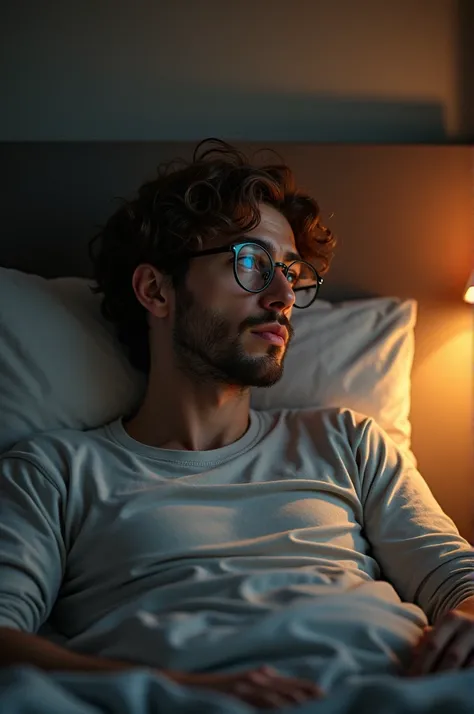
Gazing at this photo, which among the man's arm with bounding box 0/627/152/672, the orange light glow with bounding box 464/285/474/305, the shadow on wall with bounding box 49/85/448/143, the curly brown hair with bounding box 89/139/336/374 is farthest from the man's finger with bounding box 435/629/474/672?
the shadow on wall with bounding box 49/85/448/143

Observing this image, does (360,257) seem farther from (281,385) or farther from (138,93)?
(138,93)

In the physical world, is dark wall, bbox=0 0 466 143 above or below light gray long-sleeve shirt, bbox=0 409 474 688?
above

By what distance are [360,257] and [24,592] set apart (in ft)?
3.69

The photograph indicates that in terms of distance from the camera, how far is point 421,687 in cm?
77

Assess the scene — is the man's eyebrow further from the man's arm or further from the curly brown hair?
the man's arm

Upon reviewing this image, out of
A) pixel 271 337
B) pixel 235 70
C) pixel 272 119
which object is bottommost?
pixel 271 337

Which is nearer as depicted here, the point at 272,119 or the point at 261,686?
the point at 261,686

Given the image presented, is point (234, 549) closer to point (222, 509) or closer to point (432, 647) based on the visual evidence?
point (222, 509)

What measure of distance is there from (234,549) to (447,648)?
14.2 inches

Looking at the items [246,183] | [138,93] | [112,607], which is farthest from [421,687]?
[138,93]

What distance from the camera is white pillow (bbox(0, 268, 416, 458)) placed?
1506mm

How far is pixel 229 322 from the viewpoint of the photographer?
143 centimetres

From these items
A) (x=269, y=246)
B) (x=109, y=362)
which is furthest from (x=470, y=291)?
(x=109, y=362)

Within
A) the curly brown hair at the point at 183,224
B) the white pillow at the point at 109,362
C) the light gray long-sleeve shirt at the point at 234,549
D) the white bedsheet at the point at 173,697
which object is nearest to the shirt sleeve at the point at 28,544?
the light gray long-sleeve shirt at the point at 234,549
